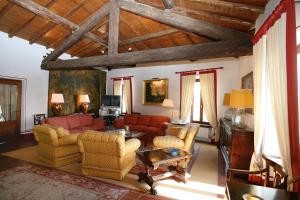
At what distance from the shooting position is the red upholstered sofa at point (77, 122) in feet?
18.7

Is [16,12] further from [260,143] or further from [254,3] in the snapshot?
[260,143]

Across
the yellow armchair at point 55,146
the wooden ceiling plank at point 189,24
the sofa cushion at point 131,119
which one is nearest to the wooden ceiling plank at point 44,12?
the wooden ceiling plank at point 189,24

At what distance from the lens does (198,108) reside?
6867 millimetres

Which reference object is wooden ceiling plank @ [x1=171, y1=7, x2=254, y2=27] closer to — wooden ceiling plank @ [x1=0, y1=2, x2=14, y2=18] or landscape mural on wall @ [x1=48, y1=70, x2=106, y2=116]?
wooden ceiling plank @ [x1=0, y1=2, x2=14, y2=18]

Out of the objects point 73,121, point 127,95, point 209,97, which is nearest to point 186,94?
point 209,97

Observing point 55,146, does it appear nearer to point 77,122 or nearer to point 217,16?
point 77,122

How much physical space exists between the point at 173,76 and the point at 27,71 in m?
5.34

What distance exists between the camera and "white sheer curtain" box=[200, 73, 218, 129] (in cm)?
633

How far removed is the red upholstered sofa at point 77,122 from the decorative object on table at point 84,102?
42.7 inches

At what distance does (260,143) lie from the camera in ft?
9.21

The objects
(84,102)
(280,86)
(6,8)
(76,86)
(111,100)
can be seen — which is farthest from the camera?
(111,100)

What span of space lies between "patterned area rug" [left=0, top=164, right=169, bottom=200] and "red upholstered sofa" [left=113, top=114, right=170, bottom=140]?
329 cm

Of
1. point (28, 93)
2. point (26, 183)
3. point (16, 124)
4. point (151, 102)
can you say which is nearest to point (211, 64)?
point (151, 102)

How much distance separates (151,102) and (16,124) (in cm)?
498
